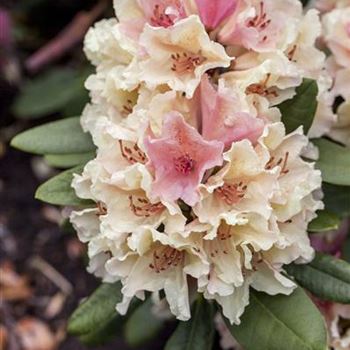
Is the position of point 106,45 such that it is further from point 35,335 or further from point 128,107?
point 35,335

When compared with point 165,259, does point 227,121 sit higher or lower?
higher

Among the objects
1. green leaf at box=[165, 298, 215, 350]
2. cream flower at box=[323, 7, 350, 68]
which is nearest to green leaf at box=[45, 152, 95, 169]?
green leaf at box=[165, 298, 215, 350]

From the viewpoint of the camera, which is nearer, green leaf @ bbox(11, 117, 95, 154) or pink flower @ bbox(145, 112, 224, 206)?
pink flower @ bbox(145, 112, 224, 206)

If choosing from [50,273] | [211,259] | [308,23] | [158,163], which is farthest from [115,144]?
[50,273]

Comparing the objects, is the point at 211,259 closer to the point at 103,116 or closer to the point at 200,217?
the point at 200,217

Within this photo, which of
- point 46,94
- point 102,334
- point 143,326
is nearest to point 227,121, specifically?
point 102,334

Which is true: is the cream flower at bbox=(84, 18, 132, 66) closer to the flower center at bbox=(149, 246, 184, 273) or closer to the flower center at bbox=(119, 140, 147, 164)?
the flower center at bbox=(119, 140, 147, 164)

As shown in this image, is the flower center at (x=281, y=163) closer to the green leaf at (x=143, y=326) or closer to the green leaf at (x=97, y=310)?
the green leaf at (x=97, y=310)
